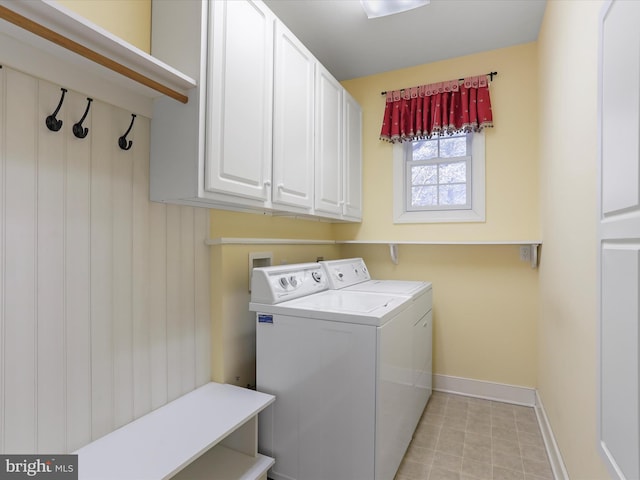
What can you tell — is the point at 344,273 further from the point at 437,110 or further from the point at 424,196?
the point at 437,110

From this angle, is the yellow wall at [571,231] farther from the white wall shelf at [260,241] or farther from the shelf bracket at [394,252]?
the white wall shelf at [260,241]

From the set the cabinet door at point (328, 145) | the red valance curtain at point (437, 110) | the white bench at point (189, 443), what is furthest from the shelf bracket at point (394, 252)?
the white bench at point (189, 443)

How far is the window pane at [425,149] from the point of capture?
290 centimetres

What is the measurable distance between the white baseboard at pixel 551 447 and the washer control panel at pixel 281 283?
1.48m

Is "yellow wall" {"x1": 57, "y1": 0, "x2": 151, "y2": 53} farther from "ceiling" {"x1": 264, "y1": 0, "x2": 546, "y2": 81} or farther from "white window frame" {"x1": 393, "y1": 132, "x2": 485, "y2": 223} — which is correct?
"white window frame" {"x1": 393, "y1": 132, "x2": 485, "y2": 223}

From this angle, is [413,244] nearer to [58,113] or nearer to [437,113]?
[437,113]

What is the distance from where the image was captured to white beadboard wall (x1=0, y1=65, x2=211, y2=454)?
1078mm

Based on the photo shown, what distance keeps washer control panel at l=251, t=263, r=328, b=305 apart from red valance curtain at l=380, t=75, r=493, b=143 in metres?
1.51

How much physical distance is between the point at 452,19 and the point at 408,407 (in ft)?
8.01

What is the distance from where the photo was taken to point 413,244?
293 cm

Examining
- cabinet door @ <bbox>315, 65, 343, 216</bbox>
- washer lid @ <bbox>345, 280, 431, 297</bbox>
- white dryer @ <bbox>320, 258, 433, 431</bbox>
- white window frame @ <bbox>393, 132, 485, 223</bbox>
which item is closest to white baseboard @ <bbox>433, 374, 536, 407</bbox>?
white dryer @ <bbox>320, 258, 433, 431</bbox>

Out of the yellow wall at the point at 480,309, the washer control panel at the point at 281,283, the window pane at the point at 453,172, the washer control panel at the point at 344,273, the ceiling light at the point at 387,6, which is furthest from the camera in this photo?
the window pane at the point at 453,172

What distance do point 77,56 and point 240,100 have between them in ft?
1.96

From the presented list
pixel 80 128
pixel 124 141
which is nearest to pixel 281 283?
pixel 124 141
